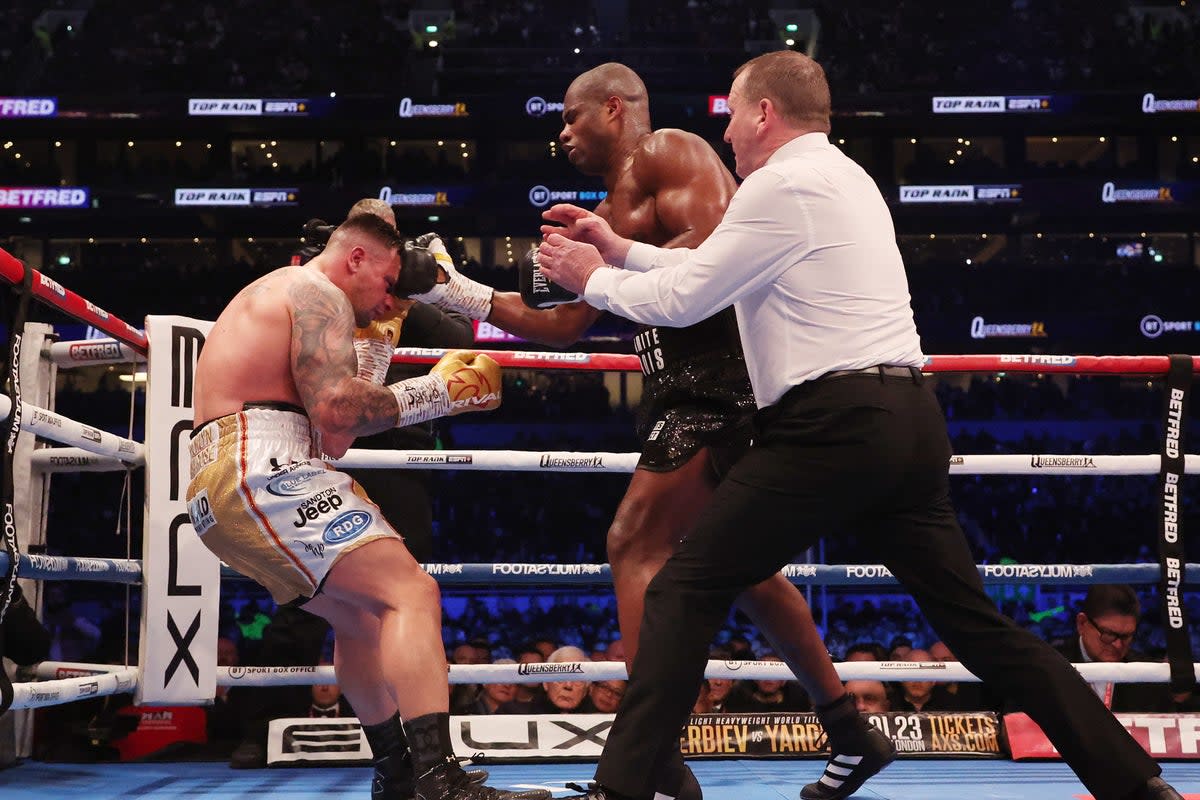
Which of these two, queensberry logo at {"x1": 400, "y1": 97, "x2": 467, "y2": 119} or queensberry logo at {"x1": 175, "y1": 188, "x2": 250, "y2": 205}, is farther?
queensberry logo at {"x1": 400, "y1": 97, "x2": 467, "y2": 119}

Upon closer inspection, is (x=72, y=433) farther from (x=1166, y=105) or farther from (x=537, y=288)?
(x=1166, y=105)

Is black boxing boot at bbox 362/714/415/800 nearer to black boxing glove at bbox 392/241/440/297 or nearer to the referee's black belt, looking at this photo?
black boxing glove at bbox 392/241/440/297

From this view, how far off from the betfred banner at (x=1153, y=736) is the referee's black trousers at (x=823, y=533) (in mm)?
1252

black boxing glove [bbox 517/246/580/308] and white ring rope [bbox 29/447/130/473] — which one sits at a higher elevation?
black boxing glove [bbox 517/246/580/308]

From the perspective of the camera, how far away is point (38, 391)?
10.0 ft

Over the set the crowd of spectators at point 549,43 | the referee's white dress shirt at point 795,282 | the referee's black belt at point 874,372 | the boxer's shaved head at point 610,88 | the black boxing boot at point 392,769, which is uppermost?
the crowd of spectators at point 549,43

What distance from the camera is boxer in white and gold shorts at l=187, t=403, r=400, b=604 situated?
7.43 ft

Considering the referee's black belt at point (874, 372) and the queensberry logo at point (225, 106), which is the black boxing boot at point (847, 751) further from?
the queensberry logo at point (225, 106)

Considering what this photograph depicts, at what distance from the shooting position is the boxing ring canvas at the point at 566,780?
8.62 ft

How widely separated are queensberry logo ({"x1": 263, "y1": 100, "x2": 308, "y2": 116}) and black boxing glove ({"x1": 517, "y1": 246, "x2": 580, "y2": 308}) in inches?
632

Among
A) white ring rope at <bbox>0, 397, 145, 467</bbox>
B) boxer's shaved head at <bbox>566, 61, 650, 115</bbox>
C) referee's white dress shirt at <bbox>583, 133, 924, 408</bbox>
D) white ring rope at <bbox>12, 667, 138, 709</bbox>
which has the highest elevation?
boxer's shaved head at <bbox>566, 61, 650, 115</bbox>

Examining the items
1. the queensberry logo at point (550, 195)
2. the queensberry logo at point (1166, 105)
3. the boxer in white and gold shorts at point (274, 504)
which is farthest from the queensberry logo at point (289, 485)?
the queensberry logo at point (1166, 105)

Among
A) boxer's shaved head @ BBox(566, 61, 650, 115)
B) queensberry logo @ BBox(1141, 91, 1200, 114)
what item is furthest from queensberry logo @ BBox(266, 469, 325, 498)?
queensberry logo @ BBox(1141, 91, 1200, 114)

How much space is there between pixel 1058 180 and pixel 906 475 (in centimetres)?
1734
